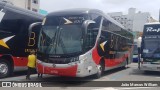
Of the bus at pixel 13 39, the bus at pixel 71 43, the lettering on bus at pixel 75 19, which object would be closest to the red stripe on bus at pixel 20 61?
the bus at pixel 13 39

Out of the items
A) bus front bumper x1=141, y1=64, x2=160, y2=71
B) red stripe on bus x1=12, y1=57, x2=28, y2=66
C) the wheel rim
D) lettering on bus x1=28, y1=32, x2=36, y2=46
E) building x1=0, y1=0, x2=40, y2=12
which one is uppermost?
building x1=0, y1=0, x2=40, y2=12

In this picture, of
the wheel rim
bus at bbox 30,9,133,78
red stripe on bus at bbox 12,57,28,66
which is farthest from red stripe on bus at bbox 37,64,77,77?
red stripe on bus at bbox 12,57,28,66

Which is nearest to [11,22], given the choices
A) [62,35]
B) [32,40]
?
[32,40]

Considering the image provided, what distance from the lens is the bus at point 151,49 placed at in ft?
56.9

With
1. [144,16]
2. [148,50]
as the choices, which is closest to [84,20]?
[148,50]

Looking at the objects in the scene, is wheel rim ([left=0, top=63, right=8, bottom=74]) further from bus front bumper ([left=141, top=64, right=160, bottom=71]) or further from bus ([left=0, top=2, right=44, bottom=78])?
bus front bumper ([left=141, top=64, right=160, bottom=71])

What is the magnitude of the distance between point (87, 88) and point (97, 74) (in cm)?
306

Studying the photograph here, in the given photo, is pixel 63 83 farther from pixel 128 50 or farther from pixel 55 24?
pixel 128 50

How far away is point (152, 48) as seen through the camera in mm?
17531

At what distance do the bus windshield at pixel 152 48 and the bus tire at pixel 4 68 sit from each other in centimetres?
834

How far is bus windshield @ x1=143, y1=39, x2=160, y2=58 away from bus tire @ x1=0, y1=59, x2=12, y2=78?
834 centimetres

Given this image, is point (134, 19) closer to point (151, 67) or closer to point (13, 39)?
point (151, 67)

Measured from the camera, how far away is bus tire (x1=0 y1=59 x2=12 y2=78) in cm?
1413

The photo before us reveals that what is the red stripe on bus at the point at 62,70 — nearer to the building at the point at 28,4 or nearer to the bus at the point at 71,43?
the bus at the point at 71,43
